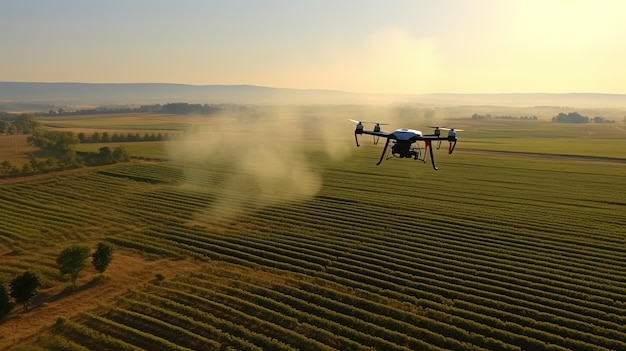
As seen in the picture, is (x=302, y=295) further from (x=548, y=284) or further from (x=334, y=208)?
(x=334, y=208)

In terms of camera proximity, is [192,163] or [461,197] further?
[192,163]

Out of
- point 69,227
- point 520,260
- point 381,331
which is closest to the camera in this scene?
point 381,331

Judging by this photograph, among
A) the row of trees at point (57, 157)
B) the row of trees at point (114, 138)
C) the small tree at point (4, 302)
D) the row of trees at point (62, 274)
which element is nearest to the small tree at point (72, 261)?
the row of trees at point (62, 274)

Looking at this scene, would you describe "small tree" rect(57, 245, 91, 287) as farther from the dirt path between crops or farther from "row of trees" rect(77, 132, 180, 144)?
"row of trees" rect(77, 132, 180, 144)

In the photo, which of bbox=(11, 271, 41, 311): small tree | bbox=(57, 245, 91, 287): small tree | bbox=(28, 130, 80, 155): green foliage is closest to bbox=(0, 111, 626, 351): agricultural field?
bbox=(11, 271, 41, 311): small tree

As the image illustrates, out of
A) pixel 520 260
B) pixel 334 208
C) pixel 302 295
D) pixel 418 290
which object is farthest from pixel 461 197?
pixel 302 295

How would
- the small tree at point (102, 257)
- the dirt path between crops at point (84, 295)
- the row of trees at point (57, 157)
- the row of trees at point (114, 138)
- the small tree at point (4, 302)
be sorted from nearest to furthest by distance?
1. the dirt path between crops at point (84, 295)
2. the small tree at point (4, 302)
3. the small tree at point (102, 257)
4. the row of trees at point (57, 157)
5. the row of trees at point (114, 138)

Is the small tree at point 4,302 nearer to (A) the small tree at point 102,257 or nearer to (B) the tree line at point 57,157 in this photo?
(A) the small tree at point 102,257
